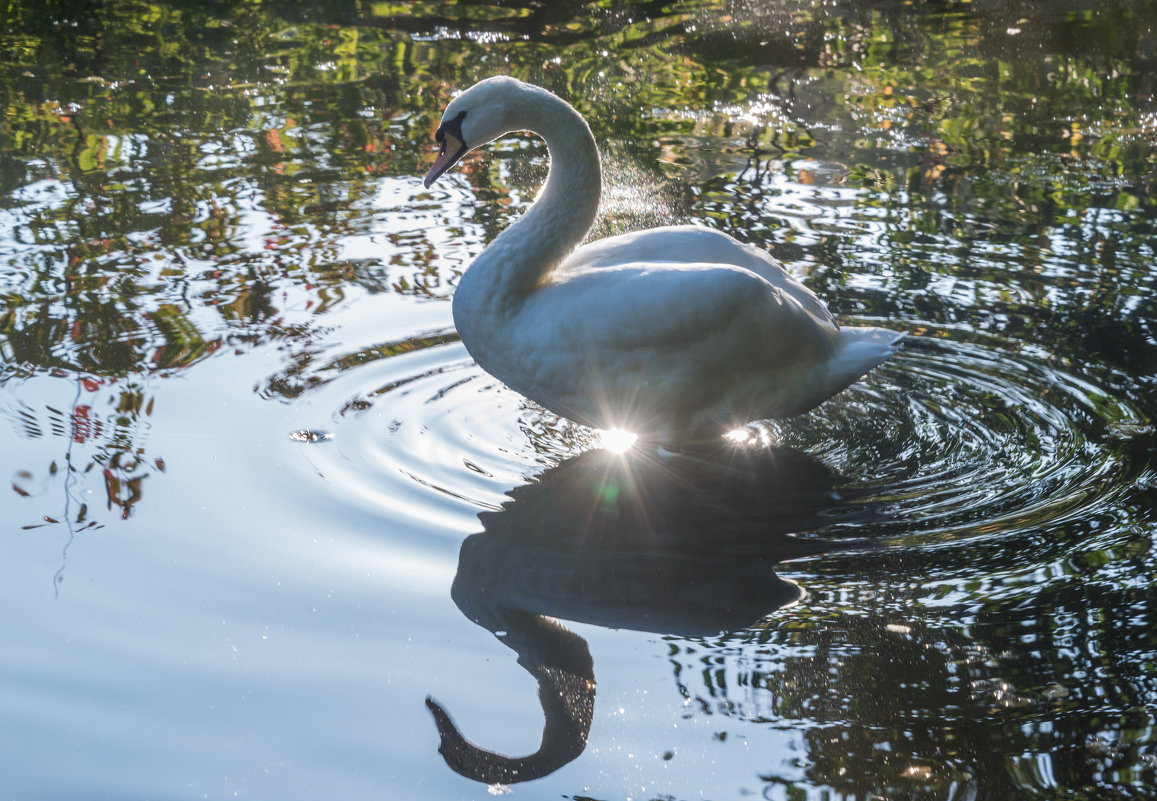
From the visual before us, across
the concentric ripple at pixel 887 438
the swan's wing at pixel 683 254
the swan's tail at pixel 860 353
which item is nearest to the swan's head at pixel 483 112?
the swan's wing at pixel 683 254

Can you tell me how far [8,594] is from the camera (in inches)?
132

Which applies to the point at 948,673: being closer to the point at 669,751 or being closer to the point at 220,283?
the point at 669,751

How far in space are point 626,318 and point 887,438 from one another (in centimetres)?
119

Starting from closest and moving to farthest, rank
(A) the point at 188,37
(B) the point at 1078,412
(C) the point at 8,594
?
(C) the point at 8,594 → (B) the point at 1078,412 → (A) the point at 188,37

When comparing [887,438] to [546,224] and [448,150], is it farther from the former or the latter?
[448,150]

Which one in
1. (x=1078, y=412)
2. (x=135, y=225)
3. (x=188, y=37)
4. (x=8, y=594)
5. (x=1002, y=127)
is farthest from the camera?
(x=188, y=37)

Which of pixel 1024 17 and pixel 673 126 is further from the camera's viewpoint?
pixel 1024 17

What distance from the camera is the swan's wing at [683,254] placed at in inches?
173

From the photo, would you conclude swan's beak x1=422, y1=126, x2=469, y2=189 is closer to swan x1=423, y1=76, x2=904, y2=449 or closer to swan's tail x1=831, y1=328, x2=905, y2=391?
swan x1=423, y1=76, x2=904, y2=449

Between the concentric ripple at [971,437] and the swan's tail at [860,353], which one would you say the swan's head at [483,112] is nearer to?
the swan's tail at [860,353]

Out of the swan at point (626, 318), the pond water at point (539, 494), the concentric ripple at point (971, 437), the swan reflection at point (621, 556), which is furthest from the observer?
the swan at point (626, 318)

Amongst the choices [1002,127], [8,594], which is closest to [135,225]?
[8,594]

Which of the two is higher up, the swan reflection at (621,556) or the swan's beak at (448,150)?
the swan's beak at (448,150)

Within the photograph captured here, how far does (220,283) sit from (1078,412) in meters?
3.75
